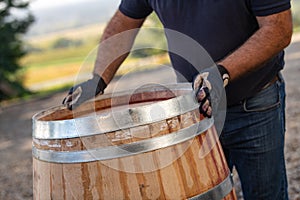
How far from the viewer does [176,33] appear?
2.24m

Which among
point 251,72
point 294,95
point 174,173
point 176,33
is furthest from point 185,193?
point 294,95

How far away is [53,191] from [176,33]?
865 millimetres

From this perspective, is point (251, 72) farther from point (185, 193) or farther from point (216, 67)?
point (185, 193)

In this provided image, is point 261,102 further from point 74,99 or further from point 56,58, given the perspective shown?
point 56,58

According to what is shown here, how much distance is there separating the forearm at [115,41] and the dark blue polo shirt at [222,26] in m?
0.19

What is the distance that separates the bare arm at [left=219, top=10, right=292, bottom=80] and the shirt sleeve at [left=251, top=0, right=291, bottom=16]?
0.05ft

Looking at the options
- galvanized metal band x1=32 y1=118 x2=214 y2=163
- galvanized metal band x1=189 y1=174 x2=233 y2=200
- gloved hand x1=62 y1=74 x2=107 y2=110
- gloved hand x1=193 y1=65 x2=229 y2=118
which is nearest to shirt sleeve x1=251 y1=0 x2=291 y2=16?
gloved hand x1=193 y1=65 x2=229 y2=118

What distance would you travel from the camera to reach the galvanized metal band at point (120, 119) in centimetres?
168

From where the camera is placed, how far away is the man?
1983 mm

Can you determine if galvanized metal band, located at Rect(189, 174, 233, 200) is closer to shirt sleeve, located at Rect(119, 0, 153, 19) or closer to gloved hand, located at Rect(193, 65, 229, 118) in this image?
gloved hand, located at Rect(193, 65, 229, 118)

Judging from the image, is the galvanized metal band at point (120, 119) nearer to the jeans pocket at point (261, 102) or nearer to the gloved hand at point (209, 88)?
the gloved hand at point (209, 88)

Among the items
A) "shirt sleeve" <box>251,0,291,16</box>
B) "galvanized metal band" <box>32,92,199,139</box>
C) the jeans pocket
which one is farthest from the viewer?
the jeans pocket

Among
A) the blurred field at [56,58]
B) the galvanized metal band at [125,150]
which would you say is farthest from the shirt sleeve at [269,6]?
the blurred field at [56,58]

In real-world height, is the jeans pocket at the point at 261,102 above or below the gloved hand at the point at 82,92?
below
